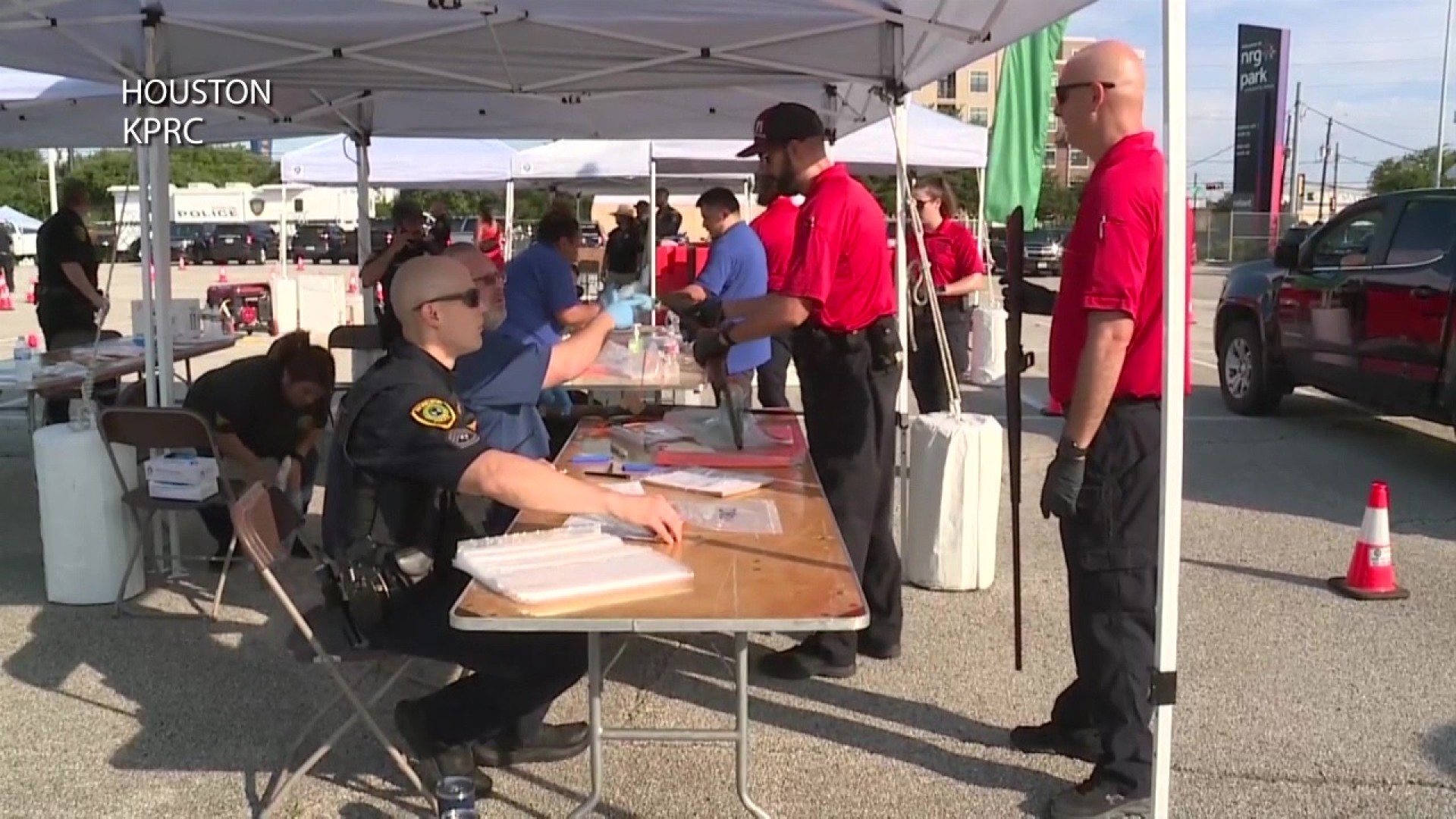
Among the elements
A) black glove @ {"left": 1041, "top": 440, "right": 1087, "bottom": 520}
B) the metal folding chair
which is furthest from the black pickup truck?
the metal folding chair

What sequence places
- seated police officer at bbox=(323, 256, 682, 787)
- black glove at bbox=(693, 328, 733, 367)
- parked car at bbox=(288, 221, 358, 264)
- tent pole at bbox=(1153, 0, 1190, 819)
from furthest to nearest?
parked car at bbox=(288, 221, 358, 264) < black glove at bbox=(693, 328, 733, 367) < seated police officer at bbox=(323, 256, 682, 787) < tent pole at bbox=(1153, 0, 1190, 819)

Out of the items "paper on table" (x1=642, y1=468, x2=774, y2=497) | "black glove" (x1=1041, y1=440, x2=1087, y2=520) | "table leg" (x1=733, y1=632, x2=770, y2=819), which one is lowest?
"table leg" (x1=733, y1=632, x2=770, y2=819)

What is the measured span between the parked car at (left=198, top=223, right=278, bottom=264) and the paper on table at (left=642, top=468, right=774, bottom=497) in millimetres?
38979

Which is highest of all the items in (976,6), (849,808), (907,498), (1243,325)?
(976,6)

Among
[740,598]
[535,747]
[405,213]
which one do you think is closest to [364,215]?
[405,213]

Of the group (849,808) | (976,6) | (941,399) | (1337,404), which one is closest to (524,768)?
(849,808)

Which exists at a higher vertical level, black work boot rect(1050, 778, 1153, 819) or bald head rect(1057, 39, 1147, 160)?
bald head rect(1057, 39, 1147, 160)

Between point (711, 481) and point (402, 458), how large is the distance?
0.90 metres

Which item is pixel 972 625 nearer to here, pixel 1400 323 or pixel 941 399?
pixel 941 399

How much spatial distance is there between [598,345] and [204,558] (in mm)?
2549

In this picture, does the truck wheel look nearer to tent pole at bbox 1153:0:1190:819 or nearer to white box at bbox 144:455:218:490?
tent pole at bbox 1153:0:1190:819

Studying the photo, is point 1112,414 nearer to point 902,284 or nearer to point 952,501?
Result: point 952,501

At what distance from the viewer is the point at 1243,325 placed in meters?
9.98

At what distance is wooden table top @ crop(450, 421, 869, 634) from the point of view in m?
2.32
